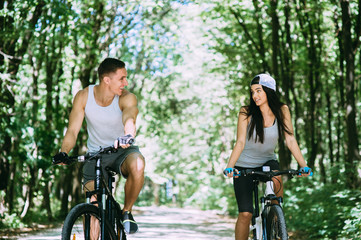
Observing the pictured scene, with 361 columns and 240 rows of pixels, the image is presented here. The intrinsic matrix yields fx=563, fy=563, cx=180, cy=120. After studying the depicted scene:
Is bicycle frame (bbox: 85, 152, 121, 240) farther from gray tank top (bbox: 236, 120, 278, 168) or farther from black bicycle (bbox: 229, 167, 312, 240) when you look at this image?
gray tank top (bbox: 236, 120, 278, 168)

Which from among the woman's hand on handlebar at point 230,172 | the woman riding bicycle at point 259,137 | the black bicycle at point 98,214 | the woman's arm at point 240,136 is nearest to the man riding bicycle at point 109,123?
the black bicycle at point 98,214

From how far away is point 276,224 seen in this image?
5.17 metres

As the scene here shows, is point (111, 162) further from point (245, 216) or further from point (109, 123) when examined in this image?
point (245, 216)

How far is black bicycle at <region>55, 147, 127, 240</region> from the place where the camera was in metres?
4.65

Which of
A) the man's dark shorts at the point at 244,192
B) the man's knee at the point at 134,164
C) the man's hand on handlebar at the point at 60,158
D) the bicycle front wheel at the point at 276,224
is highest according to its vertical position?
the man's hand on handlebar at the point at 60,158

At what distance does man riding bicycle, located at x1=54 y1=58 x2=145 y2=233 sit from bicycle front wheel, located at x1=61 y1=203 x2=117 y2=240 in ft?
1.18

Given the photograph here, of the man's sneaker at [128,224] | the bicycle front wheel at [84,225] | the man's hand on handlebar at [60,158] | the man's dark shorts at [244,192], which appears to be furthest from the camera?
the man's dark shorts at [244,192]

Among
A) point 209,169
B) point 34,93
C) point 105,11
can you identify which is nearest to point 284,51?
point 105,11

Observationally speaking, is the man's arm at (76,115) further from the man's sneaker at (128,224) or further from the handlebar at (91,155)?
the man's sneaker at (128,224)

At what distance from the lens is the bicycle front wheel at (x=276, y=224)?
4996 millimetres

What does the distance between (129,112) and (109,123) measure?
276mm

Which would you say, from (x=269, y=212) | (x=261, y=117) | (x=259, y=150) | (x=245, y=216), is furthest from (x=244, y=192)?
(x=261, y=117)

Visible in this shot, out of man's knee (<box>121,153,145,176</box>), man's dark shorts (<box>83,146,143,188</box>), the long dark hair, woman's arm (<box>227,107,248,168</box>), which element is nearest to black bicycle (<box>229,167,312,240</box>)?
woman's arm (<box>227,107,248,168</box>)

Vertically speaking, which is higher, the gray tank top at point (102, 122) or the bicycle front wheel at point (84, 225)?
the gray tank top at point (102, 122)
